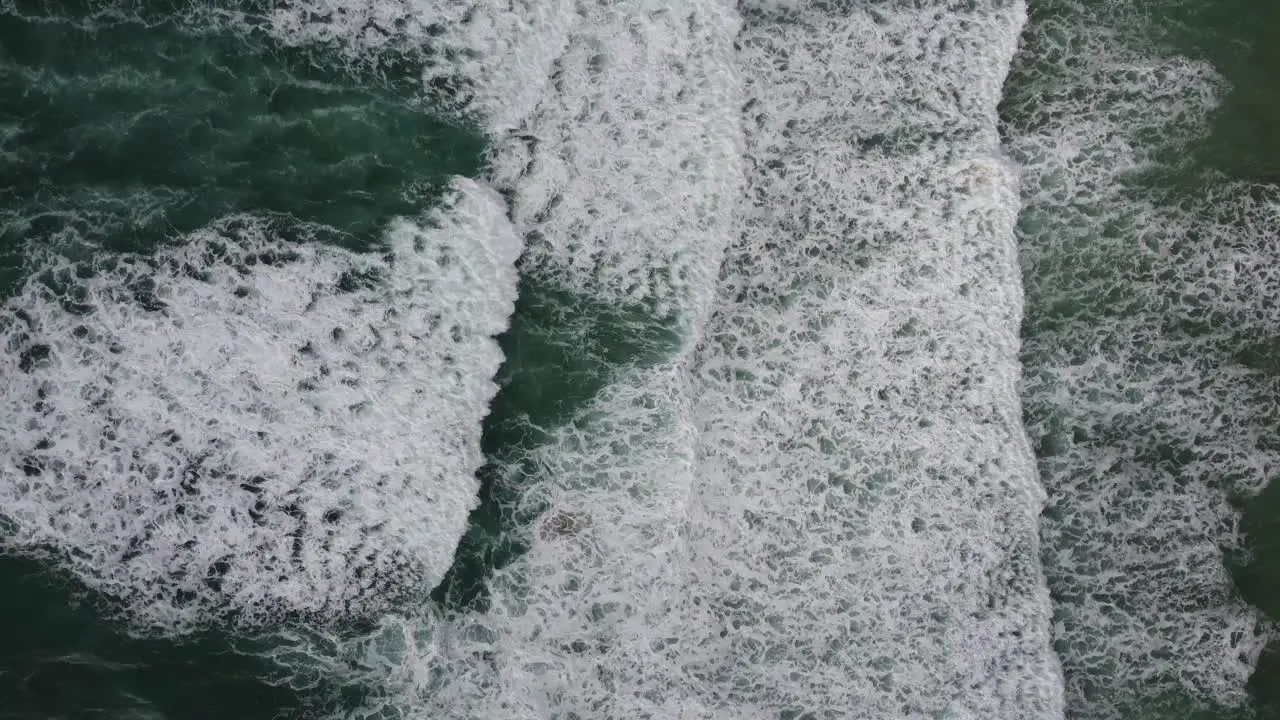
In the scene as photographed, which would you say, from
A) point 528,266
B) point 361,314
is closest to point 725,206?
point 528,266

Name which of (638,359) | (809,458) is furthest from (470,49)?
(809,458)

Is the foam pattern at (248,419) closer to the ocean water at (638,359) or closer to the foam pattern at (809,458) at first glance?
the ocean water at (638,359)

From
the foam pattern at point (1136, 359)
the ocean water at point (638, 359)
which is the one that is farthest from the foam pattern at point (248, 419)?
the foam pattern at point (1136, 359)

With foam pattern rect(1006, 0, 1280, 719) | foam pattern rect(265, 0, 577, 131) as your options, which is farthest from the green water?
foam pattern rect(1006, 0, 1280, 719)

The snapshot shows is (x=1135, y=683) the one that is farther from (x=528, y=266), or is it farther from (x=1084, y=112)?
(x=528, y=266)

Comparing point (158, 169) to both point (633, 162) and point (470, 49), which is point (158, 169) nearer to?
point (470, 49)

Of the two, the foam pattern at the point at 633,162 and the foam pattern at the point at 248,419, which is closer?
the foam pattern at the point at 248,419

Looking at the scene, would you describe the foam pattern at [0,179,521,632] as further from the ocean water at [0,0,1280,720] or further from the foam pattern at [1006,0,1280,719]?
the foam pattern at [1006,0,1280,719]
